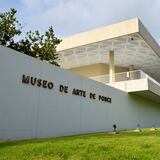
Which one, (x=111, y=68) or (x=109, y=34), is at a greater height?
(x=109, y=34)

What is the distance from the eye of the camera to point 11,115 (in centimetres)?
1080

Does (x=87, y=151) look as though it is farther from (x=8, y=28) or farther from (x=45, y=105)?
(x=8, y=28)

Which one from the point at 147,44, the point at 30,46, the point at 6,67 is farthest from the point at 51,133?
the point at 147,44

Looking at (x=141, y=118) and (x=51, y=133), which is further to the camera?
(x=141, y=118)

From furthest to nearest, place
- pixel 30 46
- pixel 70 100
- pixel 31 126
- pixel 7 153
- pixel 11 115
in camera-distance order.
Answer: pixel 30 46
pixel 70 100
pixel 31 126
pixel 11 115
pixel 7 153

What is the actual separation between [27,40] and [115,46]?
7544mm

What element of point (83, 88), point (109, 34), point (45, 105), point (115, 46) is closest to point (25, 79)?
point (45, 105)

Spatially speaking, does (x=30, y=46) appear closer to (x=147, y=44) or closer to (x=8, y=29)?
(x=8, y=29)

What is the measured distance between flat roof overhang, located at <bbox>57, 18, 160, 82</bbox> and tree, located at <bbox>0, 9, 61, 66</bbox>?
3011 mm

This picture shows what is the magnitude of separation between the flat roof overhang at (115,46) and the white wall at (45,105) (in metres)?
4.53

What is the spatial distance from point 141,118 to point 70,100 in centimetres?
1164

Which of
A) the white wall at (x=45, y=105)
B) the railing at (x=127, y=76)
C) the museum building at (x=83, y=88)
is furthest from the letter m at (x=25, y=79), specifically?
the railing at (x=127, y=76)

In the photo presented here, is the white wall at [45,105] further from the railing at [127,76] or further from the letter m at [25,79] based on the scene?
the railing at [127,76]

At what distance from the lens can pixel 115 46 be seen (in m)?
23.2
